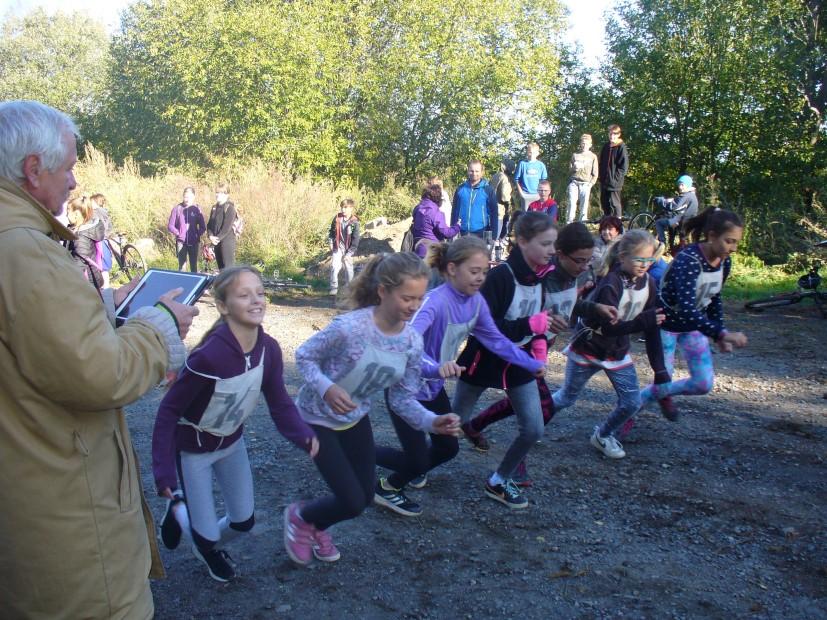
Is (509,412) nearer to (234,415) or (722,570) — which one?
(722,570)

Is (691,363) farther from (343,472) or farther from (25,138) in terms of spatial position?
(25,138)

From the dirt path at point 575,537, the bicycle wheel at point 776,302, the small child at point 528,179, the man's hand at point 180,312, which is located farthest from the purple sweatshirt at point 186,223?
the man's hand at point 180,312

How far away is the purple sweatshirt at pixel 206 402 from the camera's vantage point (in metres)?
3.24

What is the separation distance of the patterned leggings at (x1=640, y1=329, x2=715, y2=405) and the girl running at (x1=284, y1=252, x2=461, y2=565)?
8.08ft

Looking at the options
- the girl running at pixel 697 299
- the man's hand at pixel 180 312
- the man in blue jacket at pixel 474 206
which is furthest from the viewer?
the man in blue jacket at pixel 474 206

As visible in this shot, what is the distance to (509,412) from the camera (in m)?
5.21

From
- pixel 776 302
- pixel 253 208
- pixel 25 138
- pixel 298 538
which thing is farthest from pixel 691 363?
pixel 253 208

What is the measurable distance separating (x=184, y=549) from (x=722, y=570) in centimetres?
295

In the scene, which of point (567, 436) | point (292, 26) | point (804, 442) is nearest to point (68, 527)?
point (567, 436)

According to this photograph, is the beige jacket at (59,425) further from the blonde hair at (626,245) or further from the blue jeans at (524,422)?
the blonde hair at (626,245)

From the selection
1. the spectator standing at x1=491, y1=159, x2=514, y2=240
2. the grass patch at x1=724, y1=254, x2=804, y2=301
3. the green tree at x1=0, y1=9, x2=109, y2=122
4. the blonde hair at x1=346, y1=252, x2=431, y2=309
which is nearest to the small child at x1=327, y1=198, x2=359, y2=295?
the spectator standing at x1=491, y1=159, x2=514, y2=240

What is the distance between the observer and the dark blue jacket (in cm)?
1181

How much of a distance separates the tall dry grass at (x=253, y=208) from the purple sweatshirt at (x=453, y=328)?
43.8 ft

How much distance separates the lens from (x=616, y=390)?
542 centimetres
